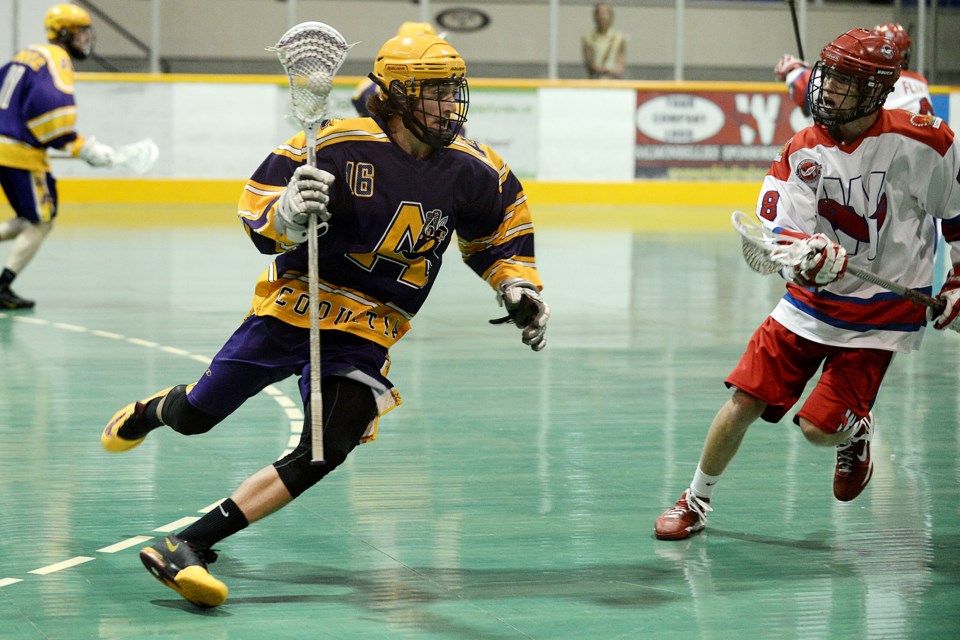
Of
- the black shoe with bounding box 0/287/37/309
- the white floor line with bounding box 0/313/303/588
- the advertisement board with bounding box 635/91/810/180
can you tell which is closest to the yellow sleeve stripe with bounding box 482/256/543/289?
the white floor line with bounding box 0/313/303/588

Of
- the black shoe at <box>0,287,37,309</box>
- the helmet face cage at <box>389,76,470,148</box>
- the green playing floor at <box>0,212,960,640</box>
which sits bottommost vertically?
the black shoe at <box>0,287,37,309</box>

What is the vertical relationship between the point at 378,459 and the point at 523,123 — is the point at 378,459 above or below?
above

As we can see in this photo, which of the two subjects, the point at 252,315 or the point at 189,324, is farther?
the point at 189,324

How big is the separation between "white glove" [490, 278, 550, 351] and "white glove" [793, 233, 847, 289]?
0.78 m

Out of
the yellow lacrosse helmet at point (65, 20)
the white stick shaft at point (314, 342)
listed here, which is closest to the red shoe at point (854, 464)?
the white stick shaft at point (314, 342)

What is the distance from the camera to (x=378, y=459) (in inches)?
233

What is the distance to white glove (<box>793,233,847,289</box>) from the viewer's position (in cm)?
429

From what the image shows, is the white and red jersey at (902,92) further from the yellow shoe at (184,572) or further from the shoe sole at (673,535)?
the yellow shoe at (184,572)

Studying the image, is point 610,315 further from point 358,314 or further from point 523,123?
point 523,123

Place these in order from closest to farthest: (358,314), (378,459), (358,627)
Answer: (358,627) → (358,314) → (378,459)

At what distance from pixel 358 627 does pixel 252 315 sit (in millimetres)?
1052

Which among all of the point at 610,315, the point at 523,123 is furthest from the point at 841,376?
the point at 523,123

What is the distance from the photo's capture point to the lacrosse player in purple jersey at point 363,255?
4.14m

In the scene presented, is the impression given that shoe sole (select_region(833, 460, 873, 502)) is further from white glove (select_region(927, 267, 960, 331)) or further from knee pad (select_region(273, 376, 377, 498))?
knee pad (select_region(273, 376, 377, 498))
